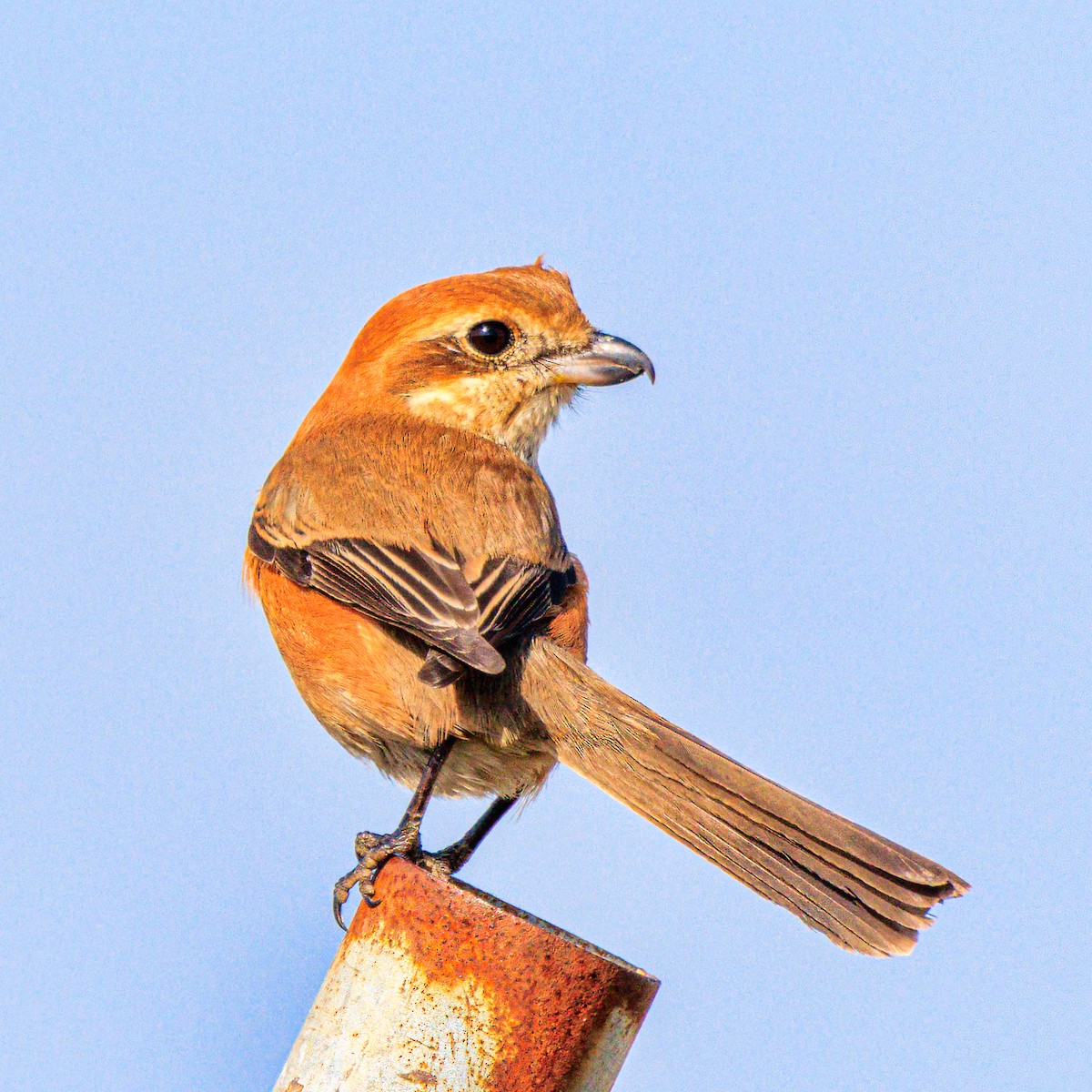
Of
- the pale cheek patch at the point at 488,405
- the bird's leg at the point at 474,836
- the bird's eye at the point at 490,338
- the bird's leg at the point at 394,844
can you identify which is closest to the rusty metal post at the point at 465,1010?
the bird's leg at the point at 394,844

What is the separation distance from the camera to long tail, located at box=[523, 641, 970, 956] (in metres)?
3.70

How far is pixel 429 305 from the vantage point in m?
5.15

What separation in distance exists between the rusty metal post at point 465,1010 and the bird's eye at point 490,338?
100 inches

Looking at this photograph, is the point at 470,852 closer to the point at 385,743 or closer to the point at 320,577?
the point at 385,743

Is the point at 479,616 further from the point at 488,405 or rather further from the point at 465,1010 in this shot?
the point at 488,405

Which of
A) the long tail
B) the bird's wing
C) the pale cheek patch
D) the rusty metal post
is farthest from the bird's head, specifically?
the rusty metal post

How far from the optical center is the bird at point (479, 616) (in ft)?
12.4

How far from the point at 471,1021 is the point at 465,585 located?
→ 1350 mm

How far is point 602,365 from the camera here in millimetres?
5207

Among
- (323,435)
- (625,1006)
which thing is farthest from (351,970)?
(323,435)

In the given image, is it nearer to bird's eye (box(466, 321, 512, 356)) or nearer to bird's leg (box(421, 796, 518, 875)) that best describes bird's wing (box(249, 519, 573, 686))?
bird's leg (box(421, 796, 518, 875))

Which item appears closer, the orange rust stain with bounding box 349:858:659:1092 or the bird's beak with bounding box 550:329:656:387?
the orange rust stain with bounding box 349:858:659:1092

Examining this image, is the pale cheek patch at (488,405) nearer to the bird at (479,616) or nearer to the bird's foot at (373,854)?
the bird at (479,616)

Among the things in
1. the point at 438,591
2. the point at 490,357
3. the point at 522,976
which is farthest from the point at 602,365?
the point at 522,976
